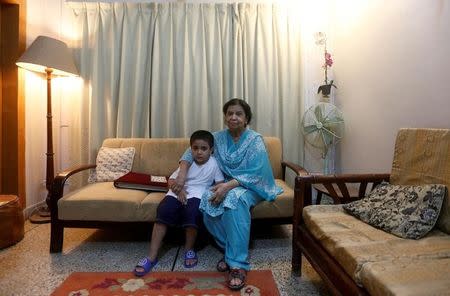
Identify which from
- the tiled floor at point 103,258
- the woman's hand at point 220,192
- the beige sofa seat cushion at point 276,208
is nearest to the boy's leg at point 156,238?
the tiled floor at point 103,258

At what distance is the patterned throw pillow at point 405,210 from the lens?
1.29 m

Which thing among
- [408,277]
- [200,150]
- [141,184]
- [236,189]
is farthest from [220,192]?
[408,277]

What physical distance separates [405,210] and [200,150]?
1234mm

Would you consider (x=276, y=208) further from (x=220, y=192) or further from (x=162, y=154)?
(x=162, y=154)

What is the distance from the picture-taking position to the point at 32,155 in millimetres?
2771

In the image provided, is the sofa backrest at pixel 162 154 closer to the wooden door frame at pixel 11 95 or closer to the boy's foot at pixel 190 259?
the wooden door frame at pixel 11 95

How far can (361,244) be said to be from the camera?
119 centimetres

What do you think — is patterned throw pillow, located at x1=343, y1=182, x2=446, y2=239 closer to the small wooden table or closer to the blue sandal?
the blue sandal

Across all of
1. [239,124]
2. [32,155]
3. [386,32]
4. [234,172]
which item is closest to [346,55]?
[386,32]

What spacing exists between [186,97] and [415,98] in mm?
1915

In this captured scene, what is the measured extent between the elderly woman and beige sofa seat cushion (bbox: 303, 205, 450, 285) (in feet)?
1.43

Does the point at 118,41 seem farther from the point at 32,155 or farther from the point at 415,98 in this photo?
the point at 415,98

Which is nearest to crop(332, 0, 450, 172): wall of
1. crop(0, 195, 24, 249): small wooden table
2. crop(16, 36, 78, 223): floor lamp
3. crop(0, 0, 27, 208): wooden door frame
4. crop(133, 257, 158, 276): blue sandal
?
crop(133, 257, 158, 276): blue sandal

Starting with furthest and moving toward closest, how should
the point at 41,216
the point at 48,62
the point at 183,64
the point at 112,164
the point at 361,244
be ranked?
the point at 183,64, the point at 41,216, the point at 112,164, the point at 48,62, the point at 361,244
